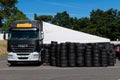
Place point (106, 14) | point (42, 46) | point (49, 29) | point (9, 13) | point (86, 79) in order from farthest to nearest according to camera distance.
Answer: point (106, 14)
point (9, 13)
point (49, 29)
point (42, 46)
point (86, 79)

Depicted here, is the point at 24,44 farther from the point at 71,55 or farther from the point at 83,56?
the point at 83,56

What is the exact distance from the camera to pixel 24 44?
29906mm

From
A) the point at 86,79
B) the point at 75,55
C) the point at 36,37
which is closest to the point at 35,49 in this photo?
the point at 36,37

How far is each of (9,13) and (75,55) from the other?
293ft

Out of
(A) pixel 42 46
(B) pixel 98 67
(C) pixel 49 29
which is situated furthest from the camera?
(C) pixel 49 29

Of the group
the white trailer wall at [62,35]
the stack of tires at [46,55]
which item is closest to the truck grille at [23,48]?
the stack of tires at [46,55]

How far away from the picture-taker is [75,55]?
3034 centimetres

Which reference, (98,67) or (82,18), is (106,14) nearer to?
(82,18)

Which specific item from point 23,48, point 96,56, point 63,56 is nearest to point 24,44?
point 23,48

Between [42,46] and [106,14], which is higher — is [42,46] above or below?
below

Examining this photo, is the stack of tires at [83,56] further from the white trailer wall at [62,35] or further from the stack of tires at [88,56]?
the white trailer wall at [62,35]

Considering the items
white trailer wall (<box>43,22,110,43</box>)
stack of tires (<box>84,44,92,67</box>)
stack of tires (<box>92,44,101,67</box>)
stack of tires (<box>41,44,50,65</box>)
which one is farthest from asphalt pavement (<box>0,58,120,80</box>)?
white trailer wall (<box>43,22,110,43</box>)

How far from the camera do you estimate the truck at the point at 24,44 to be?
98.2 ft

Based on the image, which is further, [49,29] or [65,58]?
[49,29]
